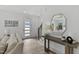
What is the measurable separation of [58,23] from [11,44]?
1.63 m

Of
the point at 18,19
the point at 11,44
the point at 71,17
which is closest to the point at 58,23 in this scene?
the point at 71,17

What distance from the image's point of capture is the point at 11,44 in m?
2.31

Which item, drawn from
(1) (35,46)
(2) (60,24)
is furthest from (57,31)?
(1) (35,46)

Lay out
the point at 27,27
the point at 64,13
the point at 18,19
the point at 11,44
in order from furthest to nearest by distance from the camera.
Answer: the point at 64,13, the point at 27,27, the point at 18,19, the point at 11,44

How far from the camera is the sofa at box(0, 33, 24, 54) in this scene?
7.29 feet

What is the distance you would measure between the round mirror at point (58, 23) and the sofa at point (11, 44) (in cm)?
121

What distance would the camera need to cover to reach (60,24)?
3047 mm

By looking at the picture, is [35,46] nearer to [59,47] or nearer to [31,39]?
[31,39]

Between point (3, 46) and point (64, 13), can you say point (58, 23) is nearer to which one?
point (64, 13)

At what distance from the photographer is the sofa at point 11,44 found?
222 centimetres

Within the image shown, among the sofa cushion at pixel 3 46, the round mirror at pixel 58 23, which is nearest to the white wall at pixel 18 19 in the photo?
the sofa cushion at pixel 3 46

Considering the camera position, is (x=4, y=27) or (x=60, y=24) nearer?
(x=4, y=27)

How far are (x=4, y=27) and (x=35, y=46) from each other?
44.5 inches

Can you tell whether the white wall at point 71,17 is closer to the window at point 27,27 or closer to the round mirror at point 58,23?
the round mirror at point 58,23
